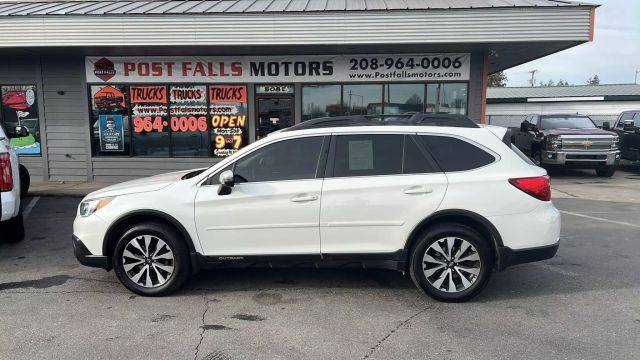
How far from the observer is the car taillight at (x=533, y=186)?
446 centimetres

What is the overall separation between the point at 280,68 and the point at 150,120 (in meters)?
3.80

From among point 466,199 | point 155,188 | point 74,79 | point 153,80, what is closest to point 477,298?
point 466,199

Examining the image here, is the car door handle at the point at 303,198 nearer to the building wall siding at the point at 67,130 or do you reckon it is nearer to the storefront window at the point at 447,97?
the building wall siding at the point at 67,130

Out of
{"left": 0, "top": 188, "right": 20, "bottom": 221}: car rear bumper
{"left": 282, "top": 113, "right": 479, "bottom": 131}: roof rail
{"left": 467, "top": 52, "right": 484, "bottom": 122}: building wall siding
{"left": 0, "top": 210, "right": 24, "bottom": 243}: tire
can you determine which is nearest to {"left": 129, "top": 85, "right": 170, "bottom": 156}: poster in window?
{"left": 0, "top": 210, "right": 24, "bottom": 243}: tire

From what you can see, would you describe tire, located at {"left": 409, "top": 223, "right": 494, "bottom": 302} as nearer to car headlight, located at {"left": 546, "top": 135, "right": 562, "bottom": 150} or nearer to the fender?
the fender

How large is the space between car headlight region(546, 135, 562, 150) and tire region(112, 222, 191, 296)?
486 inches

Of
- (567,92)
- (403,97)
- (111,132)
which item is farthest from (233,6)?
(567,92)

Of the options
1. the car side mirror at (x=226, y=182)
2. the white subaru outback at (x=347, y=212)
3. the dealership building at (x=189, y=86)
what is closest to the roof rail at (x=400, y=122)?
the white subaru outback at (x=347, y=212)

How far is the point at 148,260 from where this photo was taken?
4727 mm

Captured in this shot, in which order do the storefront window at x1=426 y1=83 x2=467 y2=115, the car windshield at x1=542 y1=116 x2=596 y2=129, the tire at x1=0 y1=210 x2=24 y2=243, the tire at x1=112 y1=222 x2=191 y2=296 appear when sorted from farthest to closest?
the car windshield at x1=542 y1=116 x2=596 y2=129, the storefront window at x1=426 y1=83 x2=467 y2=115, the tire at x1=0 y1=210 x2=24 y2=243, the tire at x1=112 y1=222 x2=191 y2=296

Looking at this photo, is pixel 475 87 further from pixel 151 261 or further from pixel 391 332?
pixel 151 261

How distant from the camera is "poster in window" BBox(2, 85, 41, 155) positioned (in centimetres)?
1292

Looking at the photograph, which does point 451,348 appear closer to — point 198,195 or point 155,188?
point 198,195

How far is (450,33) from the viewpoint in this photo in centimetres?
1042
